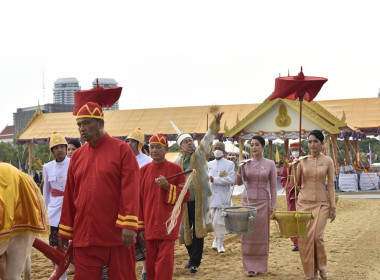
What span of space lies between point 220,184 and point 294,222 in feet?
10.2

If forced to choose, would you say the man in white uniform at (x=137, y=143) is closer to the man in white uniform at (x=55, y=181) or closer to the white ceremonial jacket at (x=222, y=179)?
the man in white uniform at (x=55, y=181)

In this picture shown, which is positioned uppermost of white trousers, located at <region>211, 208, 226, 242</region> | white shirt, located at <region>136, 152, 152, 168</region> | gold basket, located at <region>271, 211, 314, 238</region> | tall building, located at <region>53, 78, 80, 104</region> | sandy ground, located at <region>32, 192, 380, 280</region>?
tall building, located at <region>53, 78, 80, 104</region>

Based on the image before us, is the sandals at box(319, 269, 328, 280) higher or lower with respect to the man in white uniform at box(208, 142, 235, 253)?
lower

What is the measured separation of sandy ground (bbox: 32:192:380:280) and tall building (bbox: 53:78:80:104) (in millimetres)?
133819

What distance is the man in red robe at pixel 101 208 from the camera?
16.1 feet

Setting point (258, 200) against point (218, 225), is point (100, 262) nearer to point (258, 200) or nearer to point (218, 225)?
point (258, 200)

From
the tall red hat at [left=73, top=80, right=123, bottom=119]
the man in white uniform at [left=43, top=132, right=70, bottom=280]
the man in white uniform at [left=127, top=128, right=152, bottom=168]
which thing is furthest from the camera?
the tall red hat at [left=73, top=80, right=123, bottom=119]

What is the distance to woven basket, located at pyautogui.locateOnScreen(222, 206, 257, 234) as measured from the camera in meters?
7.62

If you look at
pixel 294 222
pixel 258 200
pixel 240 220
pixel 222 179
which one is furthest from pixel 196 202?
pixel 222 179

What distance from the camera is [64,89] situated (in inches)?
5655

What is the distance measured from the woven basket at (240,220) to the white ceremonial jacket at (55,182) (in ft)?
7.28

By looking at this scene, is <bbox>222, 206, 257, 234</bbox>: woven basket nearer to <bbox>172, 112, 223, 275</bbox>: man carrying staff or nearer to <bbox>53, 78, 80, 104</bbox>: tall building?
<bbox>172, 112, 223, 275</bbox>: man carrying staff

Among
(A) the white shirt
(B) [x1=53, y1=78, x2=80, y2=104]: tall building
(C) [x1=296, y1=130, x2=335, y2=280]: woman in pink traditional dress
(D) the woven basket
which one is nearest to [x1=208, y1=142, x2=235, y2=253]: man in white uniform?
(A) the white shirt

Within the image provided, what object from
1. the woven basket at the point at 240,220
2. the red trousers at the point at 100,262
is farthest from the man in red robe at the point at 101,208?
the woven basket at the point at 240,220
